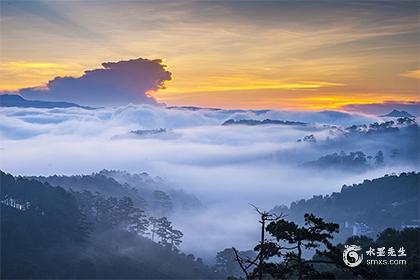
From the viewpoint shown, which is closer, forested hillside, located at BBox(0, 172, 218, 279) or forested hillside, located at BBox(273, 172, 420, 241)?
forested hillside, located at BBox(0, 172, 218, 279)

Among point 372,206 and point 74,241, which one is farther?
point 372,206

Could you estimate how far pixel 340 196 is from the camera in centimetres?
14762

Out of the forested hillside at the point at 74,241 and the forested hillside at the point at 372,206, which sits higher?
the forested hillside at the point at 372,206

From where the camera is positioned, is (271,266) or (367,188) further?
(367,188)

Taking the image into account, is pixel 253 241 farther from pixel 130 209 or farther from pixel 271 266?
pixel 271 266

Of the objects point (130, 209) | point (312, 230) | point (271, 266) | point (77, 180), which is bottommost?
point (271, 266)

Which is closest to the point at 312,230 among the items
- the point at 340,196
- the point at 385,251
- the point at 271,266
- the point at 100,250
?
the point at 271,266

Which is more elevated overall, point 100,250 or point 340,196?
point 340,196

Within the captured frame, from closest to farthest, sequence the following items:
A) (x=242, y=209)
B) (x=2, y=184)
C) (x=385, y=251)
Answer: (x=385, y=251)
(x=2, y=184)
(x=242, y=209)

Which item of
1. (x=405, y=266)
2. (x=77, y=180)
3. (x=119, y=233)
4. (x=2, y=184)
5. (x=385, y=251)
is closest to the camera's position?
(x=405, y=266)

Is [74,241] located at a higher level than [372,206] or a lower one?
lower

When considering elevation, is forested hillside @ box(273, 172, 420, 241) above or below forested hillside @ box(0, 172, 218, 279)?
above

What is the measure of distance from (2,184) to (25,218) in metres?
7.66

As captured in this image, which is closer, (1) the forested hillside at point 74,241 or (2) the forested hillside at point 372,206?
(1) the forested hillside at point 74,241
